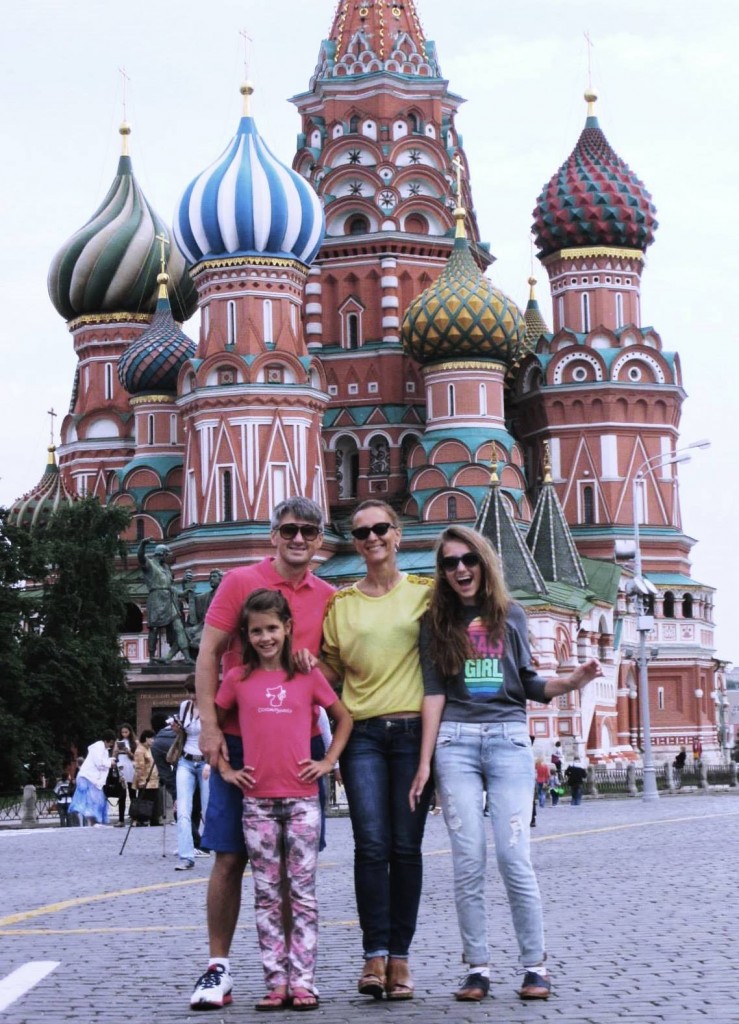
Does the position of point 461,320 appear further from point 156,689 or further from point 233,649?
point 233,649

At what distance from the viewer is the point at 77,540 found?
54.9 meters

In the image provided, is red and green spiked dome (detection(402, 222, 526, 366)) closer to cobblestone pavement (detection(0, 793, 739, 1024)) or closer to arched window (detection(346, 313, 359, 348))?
arched window (detection(346, 313, 359, 348))

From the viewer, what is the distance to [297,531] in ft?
26.4

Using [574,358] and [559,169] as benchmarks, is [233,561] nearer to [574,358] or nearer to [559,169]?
[574,358]

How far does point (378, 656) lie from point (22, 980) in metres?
1.94

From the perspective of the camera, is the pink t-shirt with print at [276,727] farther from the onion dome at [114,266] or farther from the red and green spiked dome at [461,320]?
the onion dome at [114,266]

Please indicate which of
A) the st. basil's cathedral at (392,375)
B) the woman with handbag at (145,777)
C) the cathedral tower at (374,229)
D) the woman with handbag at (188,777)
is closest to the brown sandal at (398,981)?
the woman with handbag at (188,777)

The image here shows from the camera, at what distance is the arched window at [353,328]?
60469 mm

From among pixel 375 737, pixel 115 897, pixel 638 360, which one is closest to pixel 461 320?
pixel 638 360

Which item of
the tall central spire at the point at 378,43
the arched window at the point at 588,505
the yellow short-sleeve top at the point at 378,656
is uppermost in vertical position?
the tall central spire at the point at 378,43

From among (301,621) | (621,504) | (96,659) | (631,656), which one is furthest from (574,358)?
(301,621)

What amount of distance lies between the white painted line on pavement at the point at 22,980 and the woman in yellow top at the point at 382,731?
1.32 m

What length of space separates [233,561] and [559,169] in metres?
18.5

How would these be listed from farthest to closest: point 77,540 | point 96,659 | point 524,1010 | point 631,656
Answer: point 631,656 < point 77,540 < point 96,659 < point 524,1010
